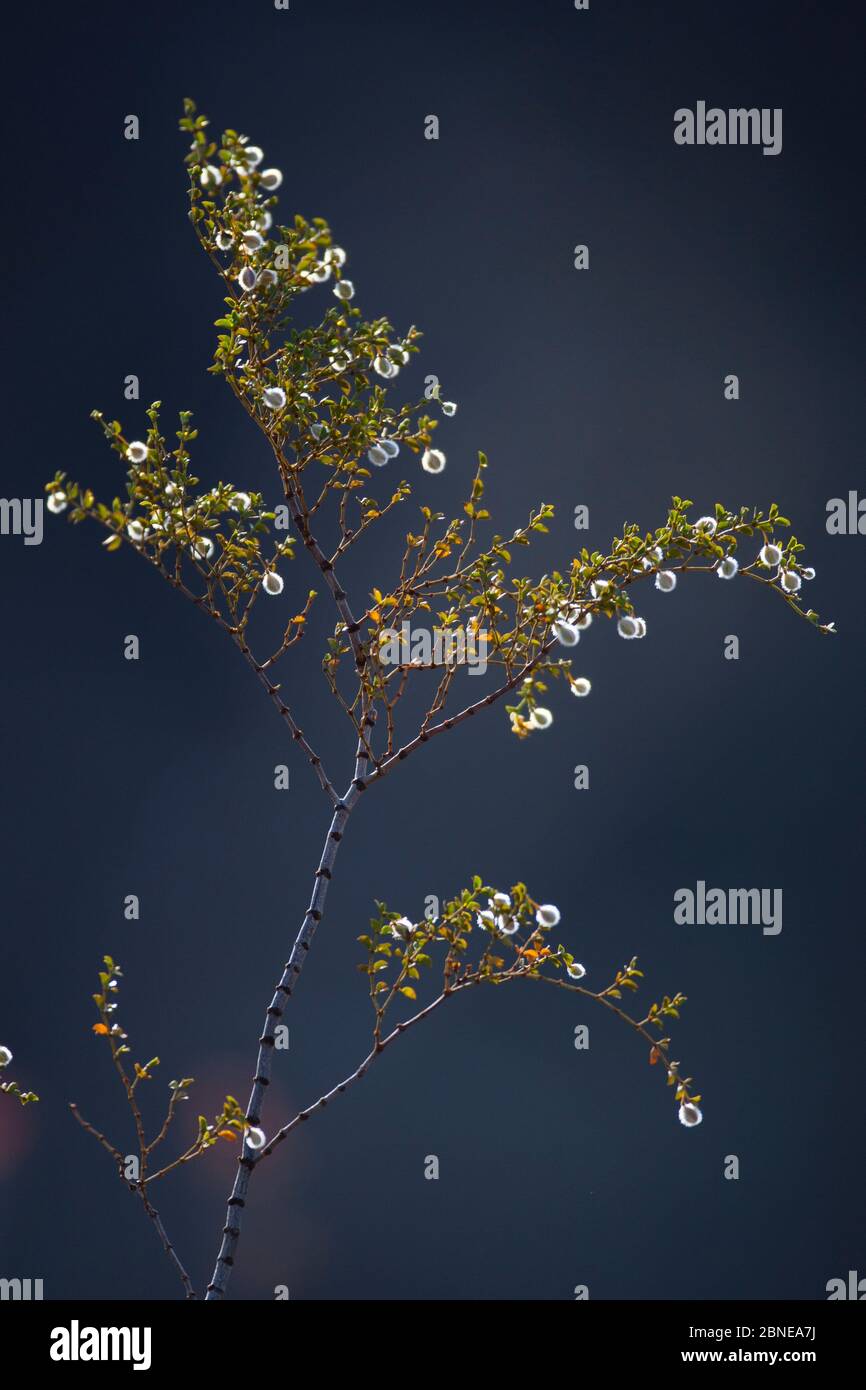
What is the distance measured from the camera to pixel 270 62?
2869 mm

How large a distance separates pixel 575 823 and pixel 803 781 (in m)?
0.56

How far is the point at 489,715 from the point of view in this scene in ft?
9.50

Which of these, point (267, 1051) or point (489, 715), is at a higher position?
point (489, 715)

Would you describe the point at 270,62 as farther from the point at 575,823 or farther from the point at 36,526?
the point at 575,823

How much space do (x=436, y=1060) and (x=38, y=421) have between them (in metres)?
1.77

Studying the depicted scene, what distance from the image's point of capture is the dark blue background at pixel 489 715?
2801mm

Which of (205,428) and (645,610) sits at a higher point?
(205,428)

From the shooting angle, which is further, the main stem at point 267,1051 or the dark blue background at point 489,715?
the dark blue background at point 489,715

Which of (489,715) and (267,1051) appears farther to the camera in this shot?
(489,715)

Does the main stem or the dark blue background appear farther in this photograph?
the dark blue background

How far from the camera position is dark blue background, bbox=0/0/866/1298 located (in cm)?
280
